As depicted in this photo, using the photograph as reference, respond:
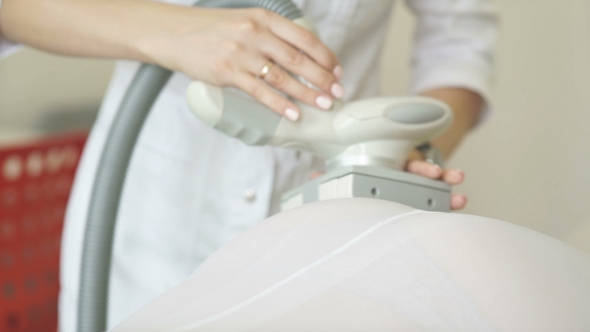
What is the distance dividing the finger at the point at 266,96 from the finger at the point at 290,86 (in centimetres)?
1

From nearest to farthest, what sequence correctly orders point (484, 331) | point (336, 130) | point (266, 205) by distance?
1. point (484, 331)
2. point (336, 130)
3. point (266, 205)

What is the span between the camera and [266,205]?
695 mm

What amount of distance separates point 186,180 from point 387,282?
0.53m

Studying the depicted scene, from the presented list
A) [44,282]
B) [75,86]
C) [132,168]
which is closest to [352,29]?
[132,168]

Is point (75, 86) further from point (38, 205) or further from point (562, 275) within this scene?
point (562, 275)

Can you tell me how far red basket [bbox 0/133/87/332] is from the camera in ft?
3.14

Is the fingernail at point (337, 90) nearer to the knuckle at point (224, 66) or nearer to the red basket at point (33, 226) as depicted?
the knuckle at point (224, 66)

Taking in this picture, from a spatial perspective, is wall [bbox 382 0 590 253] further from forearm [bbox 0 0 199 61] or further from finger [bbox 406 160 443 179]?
forearm [bbox 0 0 199 61]

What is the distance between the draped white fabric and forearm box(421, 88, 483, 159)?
48 cm

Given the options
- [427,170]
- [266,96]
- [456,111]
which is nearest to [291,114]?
[266,96]

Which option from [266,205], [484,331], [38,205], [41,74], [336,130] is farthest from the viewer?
[41,74]

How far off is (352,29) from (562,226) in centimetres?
61

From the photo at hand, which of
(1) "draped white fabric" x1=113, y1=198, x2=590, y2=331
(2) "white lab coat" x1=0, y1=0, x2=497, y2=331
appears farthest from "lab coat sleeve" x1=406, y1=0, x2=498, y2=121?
Answer: (1) "draped white fabric" x1=113, y1=198, x2=590, y2=331

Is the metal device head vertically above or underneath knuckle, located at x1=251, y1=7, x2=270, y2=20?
underneath
